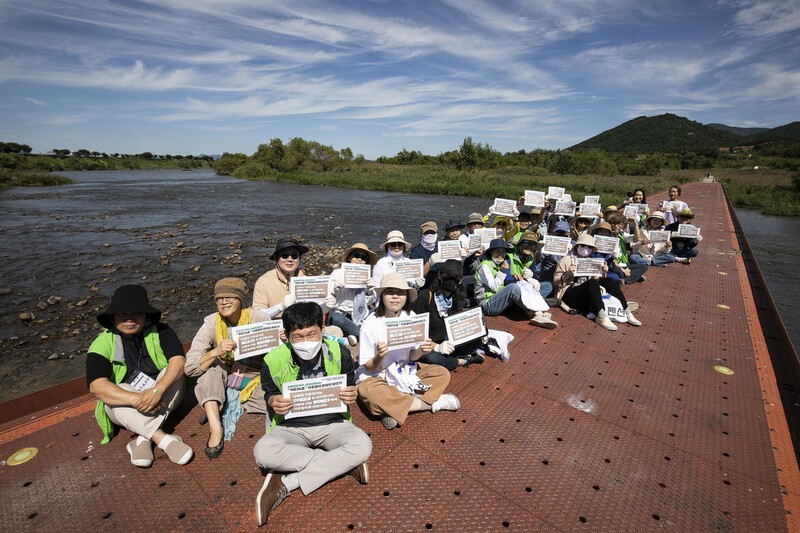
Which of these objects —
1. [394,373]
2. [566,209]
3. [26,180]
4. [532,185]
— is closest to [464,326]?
[394,373]

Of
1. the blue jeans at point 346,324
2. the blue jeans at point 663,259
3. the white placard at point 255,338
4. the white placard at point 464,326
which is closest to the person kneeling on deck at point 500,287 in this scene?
the white placard at point 464,326

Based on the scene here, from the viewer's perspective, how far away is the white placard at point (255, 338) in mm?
3348

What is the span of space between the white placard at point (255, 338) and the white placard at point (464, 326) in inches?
66.0

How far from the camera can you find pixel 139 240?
56.8 feet

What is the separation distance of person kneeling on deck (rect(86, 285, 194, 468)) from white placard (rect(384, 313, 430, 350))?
1.82 m

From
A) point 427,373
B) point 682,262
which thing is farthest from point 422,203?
point 427,373

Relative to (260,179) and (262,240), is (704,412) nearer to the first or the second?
(262,240)

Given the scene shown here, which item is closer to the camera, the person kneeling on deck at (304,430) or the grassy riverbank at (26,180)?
the person kneeling on deck at (304,430)

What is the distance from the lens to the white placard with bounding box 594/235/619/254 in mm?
6473

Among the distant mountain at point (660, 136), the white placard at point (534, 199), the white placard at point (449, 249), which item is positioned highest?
the distant mountain at point (660, 136)

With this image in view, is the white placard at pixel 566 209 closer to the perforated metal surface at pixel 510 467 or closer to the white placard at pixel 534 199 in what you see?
the white placard at pixel 534 199

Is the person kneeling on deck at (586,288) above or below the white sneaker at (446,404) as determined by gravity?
above

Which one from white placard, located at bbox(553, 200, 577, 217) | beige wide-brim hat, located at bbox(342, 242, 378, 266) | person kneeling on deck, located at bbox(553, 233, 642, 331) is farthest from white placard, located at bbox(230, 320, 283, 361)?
white placard, located at bbox(553, 200, 577, 217)

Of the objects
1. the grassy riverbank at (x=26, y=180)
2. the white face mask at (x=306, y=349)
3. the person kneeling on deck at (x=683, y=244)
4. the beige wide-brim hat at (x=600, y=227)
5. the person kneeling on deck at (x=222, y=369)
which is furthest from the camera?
the grassy riverbank at (x=26, y=180)
